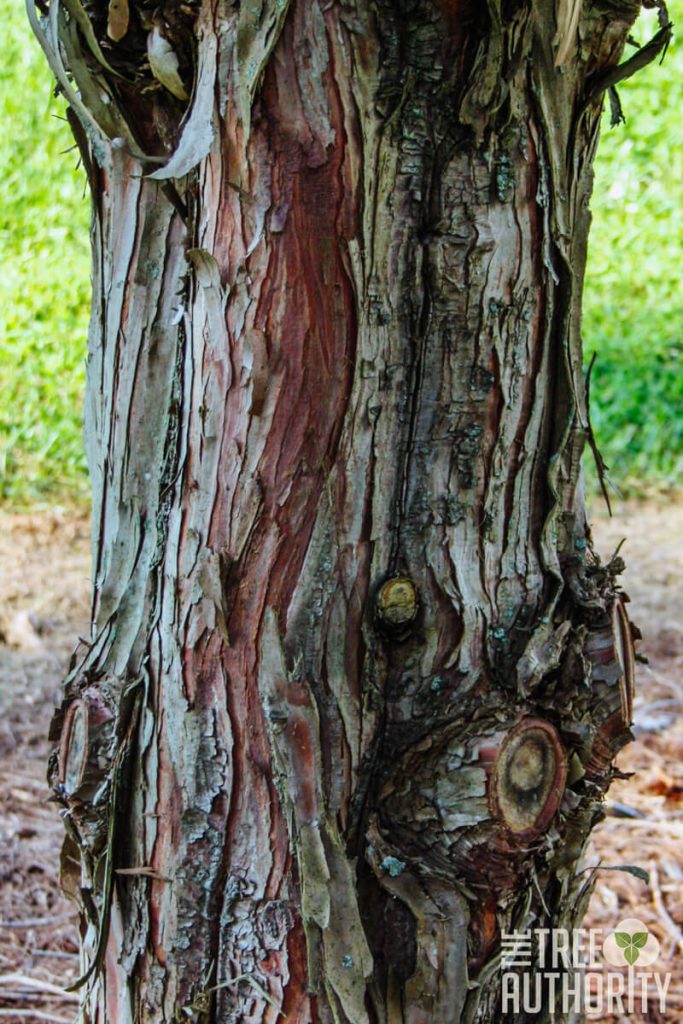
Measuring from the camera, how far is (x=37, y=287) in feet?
19.9

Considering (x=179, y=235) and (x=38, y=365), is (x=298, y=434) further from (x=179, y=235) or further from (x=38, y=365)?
(x=38, y=365)

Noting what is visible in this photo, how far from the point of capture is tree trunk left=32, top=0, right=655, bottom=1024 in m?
1.43

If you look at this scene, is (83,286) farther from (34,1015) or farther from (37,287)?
(34,1015)

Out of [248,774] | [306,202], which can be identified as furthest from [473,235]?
[248,774]

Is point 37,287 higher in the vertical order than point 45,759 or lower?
higher

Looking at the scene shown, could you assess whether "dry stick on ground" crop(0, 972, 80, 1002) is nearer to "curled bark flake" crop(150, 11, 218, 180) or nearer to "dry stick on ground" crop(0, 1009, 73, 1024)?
"dry stick on ground" crop(0, 1009, 73, 1024)

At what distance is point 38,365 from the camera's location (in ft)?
18.7

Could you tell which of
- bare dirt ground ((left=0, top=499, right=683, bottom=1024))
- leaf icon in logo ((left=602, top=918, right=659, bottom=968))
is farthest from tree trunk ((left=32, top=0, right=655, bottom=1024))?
leaf icon in logo ((left=602, top=918, right=659, bottom=968))

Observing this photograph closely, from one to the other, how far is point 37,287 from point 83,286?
0.25 meters

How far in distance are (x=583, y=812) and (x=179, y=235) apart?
1018 mm

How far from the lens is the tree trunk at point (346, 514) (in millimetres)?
1429

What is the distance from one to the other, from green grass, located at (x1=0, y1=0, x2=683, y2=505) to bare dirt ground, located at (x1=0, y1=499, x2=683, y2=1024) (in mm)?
581

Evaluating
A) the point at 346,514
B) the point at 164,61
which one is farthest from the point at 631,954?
the point at 164,61

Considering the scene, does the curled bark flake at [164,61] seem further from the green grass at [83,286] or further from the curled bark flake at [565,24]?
the green grass at [83,286]
